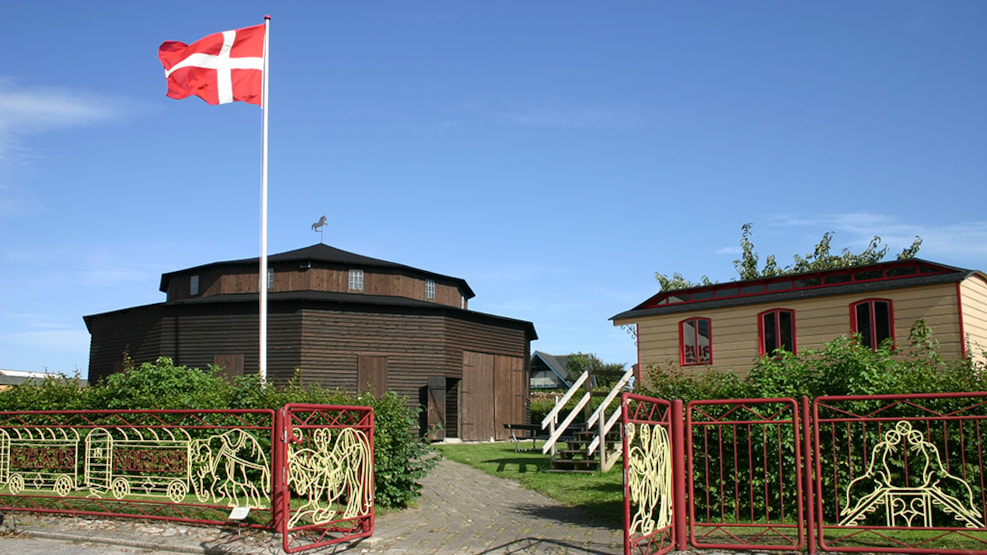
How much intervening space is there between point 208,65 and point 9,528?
38.7 feet

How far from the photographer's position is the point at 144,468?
11.2 metres

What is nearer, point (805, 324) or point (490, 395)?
point (805, 324)

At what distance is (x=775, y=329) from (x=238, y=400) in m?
11.7

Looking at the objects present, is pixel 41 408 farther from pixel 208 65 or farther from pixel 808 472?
pixel 808 472

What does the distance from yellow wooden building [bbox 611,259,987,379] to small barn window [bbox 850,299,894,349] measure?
2 cm

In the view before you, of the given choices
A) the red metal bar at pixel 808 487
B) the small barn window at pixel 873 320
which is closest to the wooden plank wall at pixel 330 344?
the small barn window at pixel 873 320

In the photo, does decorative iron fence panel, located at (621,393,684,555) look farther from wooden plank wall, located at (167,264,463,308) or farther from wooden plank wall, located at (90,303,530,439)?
wooden plank wall, located at (167,264,463,308)

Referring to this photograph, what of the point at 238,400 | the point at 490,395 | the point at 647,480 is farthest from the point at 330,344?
the point at 647,480

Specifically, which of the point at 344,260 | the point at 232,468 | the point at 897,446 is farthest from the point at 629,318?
the point at 344,260

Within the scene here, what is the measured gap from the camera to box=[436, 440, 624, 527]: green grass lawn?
12.3m

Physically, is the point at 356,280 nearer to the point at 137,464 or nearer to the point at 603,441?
the point at 603,441

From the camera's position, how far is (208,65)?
1939 centimetres

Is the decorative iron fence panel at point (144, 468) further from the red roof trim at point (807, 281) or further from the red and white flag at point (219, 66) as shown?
the red roof trim at point (807, 281)

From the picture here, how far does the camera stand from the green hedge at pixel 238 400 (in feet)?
40.1
